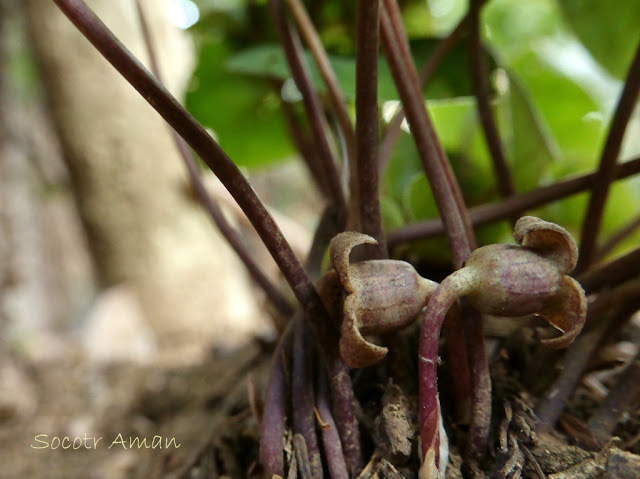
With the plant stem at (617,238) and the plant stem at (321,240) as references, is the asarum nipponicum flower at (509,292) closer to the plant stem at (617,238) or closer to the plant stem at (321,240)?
the plant stem at (321,240)

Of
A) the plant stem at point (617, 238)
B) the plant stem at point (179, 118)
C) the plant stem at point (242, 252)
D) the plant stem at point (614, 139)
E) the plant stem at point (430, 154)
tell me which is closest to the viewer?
the plant stem at point (179, 118)

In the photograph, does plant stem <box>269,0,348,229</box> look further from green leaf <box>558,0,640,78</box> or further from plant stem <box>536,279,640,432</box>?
green leaf <box>558,0,640,78</box>

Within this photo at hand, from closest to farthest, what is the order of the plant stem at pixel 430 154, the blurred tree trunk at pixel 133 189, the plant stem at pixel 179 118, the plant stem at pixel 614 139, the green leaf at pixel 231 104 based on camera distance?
the plant stem at pixel 179 118, the plant stem at pixel 430 154, the plant stem at pixel 614 139, the green leaf at pixel 231 104, the blurred tree trunk at pixel 133 189

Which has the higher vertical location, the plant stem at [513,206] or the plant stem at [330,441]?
the plant stem at [513,206]

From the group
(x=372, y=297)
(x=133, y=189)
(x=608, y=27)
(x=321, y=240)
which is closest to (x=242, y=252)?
(x=321, y=240)

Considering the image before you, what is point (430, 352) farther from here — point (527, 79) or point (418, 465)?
point (527, 79)

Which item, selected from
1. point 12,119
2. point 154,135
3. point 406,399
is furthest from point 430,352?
point 12,119

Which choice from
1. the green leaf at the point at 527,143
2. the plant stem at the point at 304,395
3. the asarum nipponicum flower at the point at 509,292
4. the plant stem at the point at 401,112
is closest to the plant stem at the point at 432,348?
the asarum nipponicum flower at the point at 509,292
